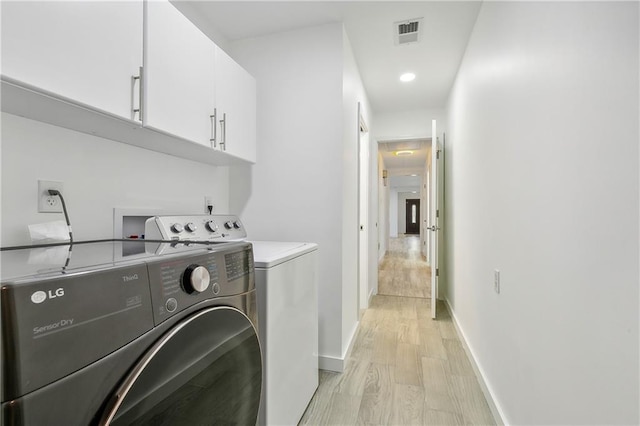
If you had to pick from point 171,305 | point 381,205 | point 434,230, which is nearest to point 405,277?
point 381,205

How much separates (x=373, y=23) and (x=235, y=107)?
116 centimetres

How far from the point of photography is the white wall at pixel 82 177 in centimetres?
104

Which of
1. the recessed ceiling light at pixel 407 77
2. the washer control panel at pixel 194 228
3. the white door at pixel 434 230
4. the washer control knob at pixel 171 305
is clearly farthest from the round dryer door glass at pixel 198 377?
the recessed ceiling light at pixel 407 77

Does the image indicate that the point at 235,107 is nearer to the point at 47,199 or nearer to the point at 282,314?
the point at 47,199

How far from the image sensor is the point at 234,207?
7.39 feet

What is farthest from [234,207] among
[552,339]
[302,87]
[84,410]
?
[552,339]

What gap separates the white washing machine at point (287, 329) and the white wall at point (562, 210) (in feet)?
3.17

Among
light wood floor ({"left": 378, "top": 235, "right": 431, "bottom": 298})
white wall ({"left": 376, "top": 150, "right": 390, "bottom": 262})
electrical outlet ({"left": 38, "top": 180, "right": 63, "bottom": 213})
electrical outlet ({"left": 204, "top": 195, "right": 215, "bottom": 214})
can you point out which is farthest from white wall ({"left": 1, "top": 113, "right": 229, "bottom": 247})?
light wood floor ({"left": 378, "top": 235, "right": 431, "bottom": 298})

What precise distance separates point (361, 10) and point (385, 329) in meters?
2.57

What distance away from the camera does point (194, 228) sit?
160cm

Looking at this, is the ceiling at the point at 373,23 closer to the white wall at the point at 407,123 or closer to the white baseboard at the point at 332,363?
the white wall at the point at 407,123

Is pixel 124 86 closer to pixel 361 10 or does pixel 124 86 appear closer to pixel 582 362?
pixel 361 10

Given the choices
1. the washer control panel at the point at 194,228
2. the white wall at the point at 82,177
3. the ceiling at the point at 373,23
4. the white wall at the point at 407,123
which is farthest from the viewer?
the white wall at the point at 407,123

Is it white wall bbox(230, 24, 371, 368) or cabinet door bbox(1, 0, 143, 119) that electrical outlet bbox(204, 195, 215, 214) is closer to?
white wall bbox(230, 24, 371, 368)
